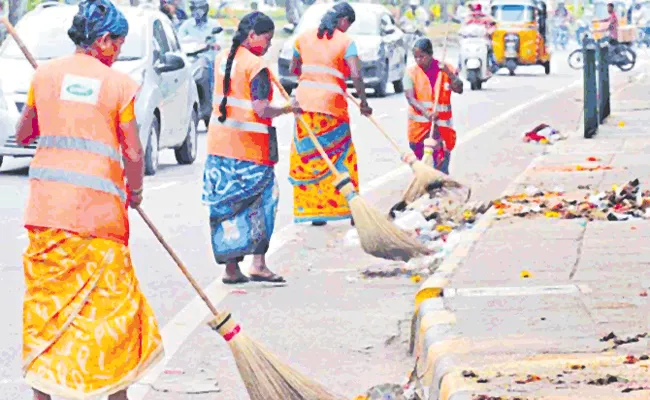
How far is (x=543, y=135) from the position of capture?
2261 centimetres

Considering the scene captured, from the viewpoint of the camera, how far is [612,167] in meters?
16.3

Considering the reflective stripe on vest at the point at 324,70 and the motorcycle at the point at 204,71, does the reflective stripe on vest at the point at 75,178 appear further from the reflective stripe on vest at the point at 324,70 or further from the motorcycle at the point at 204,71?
the motorcycle at the point at 204,71

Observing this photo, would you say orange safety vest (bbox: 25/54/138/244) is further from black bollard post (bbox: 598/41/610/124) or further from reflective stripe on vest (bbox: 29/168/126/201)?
black bollard post (bbox: 598/41/610/124)

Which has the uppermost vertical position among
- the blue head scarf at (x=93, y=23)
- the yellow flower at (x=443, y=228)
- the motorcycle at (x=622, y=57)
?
the blue head scarf at (x=93, y=23)

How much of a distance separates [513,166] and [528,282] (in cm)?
990

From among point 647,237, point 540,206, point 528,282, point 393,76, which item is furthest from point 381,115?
point 528,282

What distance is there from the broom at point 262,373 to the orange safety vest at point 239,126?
384cm

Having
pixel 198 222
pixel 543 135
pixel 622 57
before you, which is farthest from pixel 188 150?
pixel 622 57

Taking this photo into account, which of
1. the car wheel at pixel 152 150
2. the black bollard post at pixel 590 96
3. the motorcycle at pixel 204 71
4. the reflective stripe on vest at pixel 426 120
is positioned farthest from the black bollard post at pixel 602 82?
the reflective stripe on vest at pixel 426 120

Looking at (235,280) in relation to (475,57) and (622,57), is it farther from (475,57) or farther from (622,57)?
(622,57)

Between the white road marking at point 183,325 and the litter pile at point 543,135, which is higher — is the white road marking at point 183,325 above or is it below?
above

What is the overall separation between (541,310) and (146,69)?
10.5 meters

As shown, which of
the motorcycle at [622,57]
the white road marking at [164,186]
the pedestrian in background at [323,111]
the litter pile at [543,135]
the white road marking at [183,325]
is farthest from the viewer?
the motorcycle at [622,57]

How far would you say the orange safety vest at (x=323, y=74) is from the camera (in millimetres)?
13273
